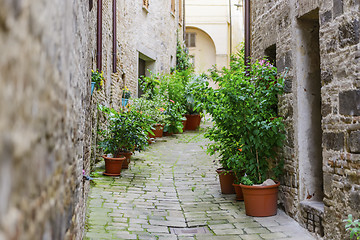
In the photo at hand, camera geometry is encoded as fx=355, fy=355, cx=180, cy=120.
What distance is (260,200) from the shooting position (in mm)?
4598

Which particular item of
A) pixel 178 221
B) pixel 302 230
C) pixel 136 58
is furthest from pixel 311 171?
pixel 136 58

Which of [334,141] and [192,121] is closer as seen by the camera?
[334,141]

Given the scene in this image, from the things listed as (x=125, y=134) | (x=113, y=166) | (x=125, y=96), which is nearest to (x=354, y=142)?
(x=113, y=166)

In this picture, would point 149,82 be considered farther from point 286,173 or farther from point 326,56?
point 326,56

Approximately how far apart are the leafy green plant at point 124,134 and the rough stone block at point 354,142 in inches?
161

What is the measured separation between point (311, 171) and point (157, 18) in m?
9.62

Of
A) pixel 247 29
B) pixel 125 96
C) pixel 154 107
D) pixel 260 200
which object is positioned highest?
pixel 247 29

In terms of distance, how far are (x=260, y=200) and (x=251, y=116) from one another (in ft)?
3.81

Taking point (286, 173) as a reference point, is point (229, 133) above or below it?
above

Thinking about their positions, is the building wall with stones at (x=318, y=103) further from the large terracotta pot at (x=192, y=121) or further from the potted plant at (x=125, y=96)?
the large terracotta pot at (x=192, y=121)

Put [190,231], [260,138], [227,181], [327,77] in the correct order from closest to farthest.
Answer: [327,77] → [190,231] → [260,138] → [227,181]

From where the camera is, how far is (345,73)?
3457mm

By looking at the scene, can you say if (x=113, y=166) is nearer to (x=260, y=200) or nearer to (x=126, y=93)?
(x=260, y=200)

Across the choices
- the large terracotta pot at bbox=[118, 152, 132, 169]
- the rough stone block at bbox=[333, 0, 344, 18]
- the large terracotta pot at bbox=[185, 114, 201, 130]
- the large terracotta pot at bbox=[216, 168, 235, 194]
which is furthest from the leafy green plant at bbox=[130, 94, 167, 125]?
the rough stone block at bbox=[333, 0, 344, 18]
